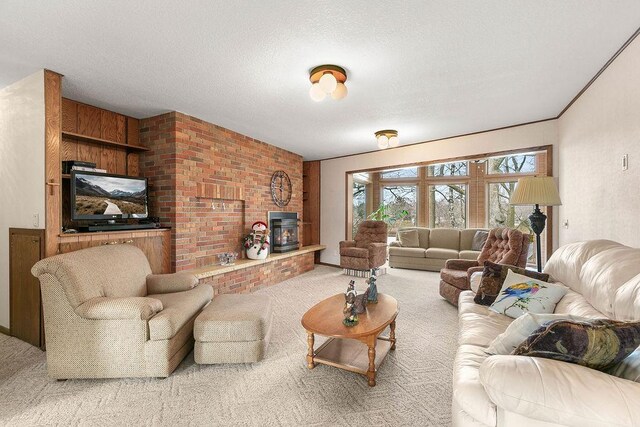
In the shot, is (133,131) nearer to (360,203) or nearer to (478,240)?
(478,240)

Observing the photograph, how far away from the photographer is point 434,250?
19.8 ft

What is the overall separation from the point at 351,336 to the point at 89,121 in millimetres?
3557

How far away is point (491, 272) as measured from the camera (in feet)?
7.79

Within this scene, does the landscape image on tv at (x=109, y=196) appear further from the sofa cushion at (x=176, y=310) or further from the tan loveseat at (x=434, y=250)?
the tan loveseat at (x=434, y=250)

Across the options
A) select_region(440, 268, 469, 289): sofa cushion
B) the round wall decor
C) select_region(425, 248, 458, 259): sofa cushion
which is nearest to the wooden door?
the round wall decor

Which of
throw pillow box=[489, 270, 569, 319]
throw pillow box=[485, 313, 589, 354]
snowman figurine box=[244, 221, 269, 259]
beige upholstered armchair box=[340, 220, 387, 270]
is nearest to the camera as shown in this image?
throw pillow box=[485, 313, 589, 354]

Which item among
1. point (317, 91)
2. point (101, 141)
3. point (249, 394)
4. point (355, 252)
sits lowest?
point (249, 394)

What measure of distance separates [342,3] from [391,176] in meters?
7.41

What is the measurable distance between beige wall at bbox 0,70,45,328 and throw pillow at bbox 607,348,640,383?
3742mm

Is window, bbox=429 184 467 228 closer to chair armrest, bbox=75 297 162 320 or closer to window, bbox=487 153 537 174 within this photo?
window, bbox=487 153 537 174

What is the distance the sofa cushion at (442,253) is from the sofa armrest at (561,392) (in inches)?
204

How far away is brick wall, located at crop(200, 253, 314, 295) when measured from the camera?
12.4ft

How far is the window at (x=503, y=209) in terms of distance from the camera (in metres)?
7.09

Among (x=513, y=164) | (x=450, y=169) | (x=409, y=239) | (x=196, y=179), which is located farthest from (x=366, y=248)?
(x=513, y=164)
